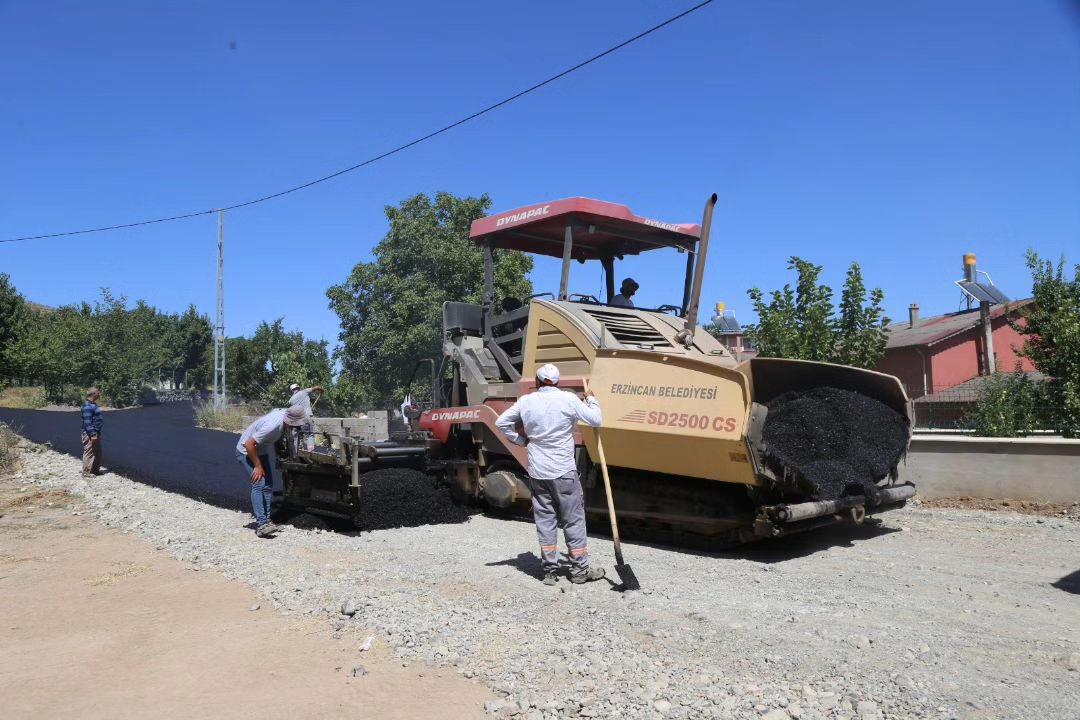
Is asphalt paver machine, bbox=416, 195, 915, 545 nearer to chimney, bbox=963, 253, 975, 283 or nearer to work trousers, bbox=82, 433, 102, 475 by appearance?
work trousers, bbox=82, 433, 102, 475

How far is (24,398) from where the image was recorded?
4106 cm

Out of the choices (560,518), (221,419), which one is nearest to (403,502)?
(560,518)

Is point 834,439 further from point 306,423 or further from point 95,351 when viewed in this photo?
point 95,351

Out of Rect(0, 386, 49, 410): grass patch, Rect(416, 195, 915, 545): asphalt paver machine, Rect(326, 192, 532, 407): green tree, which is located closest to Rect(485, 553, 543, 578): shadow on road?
Rect(416, 195, 915, 545): asphalt paver machine

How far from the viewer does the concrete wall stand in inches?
292

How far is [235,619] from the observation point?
4.89 metres

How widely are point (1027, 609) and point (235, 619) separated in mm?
4676

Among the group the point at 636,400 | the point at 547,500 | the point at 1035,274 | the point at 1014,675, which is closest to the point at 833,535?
the point at 636,400

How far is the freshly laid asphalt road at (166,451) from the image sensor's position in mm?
11484

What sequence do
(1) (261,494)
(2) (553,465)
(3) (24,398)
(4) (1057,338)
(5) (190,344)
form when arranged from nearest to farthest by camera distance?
(2) (553,465) < (1) (261,494) < (4) (1057,338) < (3) (24,398) < (5) (190,344)

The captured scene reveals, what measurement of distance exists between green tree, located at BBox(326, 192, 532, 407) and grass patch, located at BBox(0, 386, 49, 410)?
21.5 meters

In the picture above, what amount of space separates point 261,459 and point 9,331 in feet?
65.6

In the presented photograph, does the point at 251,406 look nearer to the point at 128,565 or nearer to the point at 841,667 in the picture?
the point at 128,565

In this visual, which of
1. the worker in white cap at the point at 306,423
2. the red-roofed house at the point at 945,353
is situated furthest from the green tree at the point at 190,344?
the worker in white cap at the point at 306,423
